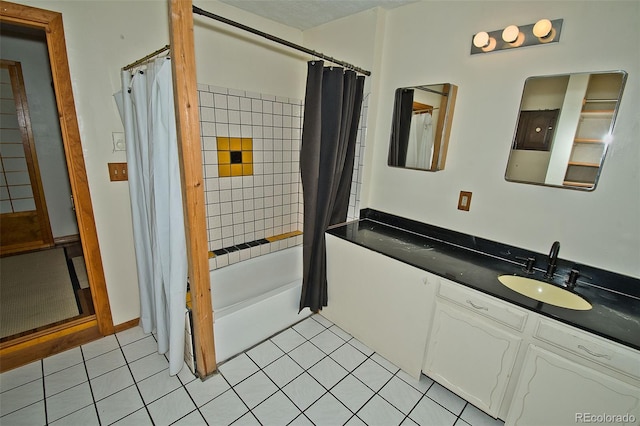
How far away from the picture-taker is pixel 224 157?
2289 millimetres

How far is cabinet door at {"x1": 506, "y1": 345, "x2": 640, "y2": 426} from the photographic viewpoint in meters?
1.13

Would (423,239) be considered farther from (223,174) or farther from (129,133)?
(129,133)

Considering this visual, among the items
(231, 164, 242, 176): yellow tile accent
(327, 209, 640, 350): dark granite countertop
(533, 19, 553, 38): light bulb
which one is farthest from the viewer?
(231, 164, 242, 176): yellow tile accent

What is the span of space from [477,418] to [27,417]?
2.43m

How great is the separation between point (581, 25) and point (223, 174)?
2.39 metres

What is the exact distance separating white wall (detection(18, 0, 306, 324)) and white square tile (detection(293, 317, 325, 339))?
1267 mm

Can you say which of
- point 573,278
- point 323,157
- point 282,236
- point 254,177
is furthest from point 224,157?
point 573,278

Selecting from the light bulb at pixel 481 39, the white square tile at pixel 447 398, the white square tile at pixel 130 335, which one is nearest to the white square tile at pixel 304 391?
the white square tile at pixel 447 398

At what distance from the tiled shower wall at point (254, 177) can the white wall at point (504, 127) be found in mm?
481

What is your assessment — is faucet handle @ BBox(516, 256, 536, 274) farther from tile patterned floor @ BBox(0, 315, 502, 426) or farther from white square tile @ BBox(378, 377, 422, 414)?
white square tile @ BBox(378, 377, 422, 414)

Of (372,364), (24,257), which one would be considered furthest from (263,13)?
(24,257)

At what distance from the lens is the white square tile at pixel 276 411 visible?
4.98ft

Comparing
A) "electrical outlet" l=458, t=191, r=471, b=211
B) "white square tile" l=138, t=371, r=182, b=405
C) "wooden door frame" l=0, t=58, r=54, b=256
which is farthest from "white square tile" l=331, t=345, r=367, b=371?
"wooden door frame" l=0, t=58, r=54, b=256

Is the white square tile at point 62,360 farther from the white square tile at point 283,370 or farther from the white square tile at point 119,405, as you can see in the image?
the white square tile at point 283,370
